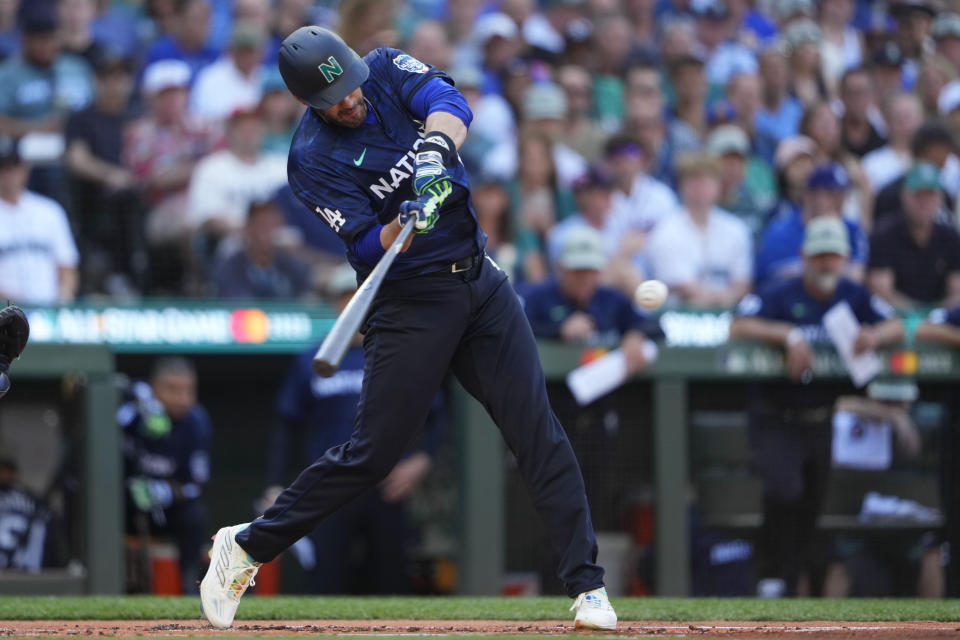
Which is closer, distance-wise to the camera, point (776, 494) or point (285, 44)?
point (285, 44)

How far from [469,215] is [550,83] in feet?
18.2

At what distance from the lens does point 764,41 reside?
1115 cm

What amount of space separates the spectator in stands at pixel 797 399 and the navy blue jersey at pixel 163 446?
9.49 ft

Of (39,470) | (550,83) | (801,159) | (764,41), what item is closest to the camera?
(39,470)

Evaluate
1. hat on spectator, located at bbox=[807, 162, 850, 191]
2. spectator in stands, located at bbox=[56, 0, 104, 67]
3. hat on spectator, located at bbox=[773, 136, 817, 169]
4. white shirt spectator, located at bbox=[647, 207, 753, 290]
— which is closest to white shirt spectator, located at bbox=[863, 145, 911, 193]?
hat on spectator, located at bbox=[773, 136, 817, 169]

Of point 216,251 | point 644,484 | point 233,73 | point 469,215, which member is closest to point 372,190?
point 469,215

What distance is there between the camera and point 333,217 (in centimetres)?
431

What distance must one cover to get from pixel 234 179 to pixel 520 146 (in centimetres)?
181

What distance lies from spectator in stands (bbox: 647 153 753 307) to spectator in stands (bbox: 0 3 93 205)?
3538 mm

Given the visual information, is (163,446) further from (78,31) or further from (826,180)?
(826,180)

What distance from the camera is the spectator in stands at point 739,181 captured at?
9047mm

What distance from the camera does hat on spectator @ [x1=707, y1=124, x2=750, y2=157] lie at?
9.27 m

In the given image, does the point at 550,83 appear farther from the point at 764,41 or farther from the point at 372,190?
the point at 372,190

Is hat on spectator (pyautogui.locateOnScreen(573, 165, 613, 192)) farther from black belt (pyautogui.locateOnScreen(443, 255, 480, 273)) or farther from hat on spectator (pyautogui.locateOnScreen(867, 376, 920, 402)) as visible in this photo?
black belt (pyautogui.locateOnScreen(443, 255, 480, 273))
